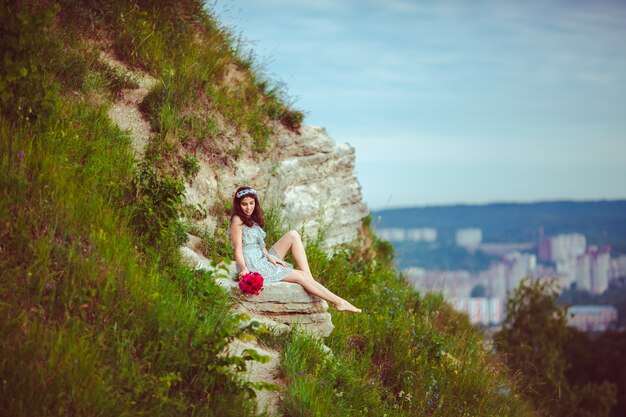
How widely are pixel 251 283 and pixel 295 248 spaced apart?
1.12m

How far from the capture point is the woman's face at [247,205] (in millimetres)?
8016

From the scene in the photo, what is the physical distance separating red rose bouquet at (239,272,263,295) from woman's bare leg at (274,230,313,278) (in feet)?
3.06

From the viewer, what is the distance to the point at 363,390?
6863 millimetres

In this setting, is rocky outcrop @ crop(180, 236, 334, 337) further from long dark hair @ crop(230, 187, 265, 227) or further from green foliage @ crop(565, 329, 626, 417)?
green foliage @ crop(565, 329, 626, 417)

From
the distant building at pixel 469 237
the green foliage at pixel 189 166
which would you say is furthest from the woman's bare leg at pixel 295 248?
the distant building at pixel 469 237

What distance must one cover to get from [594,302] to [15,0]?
44551 mm

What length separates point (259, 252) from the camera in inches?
315

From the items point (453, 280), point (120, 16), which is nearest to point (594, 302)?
point (453, 280)

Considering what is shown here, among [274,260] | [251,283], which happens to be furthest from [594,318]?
[251,283]

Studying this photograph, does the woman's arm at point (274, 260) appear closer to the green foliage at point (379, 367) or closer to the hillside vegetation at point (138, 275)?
the hillside vegetation at point (138, 275)

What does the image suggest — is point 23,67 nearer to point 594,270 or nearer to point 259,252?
point 259,252

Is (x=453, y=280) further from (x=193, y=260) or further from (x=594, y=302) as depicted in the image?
(x=594, y=302)

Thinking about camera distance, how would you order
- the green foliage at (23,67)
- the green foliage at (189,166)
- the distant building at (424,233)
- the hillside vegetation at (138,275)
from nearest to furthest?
the hillside vegetation at (138,275) → the green foliage at (23,67) → the green foliage at (189,166) → the distant building at (424,233)

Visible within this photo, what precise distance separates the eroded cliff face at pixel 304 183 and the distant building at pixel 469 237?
158ft
